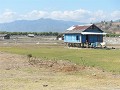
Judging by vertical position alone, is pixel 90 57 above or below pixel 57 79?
below

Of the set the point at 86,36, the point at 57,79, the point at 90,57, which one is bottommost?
the point at 90,57

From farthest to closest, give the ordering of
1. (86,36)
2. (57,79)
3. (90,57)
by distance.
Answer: (86,36)
(90,57)
(57,79)

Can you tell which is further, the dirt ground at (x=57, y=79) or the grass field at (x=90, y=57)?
the grass field at (x=90, y=57)

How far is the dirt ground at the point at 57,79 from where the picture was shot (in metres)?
18.2

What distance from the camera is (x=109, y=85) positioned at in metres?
18.9

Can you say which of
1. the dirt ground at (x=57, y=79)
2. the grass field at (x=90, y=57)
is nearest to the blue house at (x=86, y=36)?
the grass field at (x=90, y=57)

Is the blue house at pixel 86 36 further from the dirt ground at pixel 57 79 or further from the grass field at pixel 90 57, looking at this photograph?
→ the dirt ground at pixel 57 79

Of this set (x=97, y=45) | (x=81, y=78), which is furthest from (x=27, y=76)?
(x=97, y=45)

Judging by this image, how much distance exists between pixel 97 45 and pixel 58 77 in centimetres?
4845

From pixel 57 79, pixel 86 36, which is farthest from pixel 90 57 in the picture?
pixel 86 36

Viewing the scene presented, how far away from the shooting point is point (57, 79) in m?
21.1

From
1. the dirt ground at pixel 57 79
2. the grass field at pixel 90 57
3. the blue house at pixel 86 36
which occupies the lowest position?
the grass field at pixel 90 57

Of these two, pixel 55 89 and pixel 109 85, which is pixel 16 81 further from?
pixel 109 85

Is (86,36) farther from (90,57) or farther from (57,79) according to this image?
(57,79)
